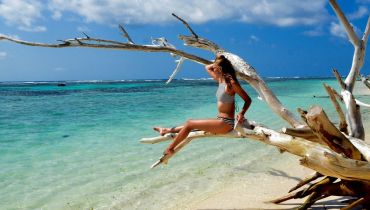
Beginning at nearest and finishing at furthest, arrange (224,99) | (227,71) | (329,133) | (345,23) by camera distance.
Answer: (329,133) < (227,71) < (224,99) < (345,23)

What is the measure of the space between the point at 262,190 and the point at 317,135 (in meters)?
2.46

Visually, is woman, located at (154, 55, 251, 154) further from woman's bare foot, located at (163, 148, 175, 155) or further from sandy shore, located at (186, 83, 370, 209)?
sandy shore, located at (186, 83, 370, 209)

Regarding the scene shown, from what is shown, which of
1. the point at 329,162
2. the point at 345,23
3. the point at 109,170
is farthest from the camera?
the point at 109,170

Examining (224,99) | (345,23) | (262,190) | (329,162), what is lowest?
(262,190)

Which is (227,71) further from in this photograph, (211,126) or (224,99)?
(211,126)

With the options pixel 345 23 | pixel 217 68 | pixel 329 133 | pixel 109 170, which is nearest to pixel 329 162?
pixel 329 133

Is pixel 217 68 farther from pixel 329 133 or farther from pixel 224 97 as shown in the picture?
pixel 329 133

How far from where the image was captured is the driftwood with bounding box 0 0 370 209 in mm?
3637

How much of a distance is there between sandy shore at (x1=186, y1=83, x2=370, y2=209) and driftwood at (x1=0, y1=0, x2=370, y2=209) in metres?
0.33

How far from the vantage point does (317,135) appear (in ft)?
12.6

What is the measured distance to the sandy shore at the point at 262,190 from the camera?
5.17m

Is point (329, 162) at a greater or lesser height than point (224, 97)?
lesser

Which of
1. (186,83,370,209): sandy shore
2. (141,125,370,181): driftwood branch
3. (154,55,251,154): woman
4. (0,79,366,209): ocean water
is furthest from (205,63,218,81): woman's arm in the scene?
(0,79,366,209): ocean water

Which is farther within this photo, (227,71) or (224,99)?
(224,99)
